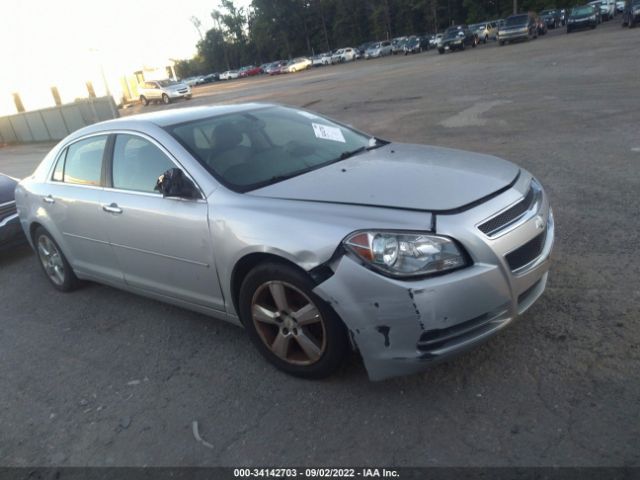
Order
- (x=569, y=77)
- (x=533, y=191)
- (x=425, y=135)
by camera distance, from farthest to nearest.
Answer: (x=569, y=77)
(x=425, y=135)
(x=533, y=191)

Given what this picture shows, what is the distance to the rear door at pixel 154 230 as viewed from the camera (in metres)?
3.53

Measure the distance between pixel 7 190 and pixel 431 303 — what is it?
7.07 m

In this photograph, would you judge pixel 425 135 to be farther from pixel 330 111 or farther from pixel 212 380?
pixel 212 380

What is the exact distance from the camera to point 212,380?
3520mm

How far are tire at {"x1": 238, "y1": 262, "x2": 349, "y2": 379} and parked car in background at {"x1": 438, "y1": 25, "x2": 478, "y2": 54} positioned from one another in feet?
134

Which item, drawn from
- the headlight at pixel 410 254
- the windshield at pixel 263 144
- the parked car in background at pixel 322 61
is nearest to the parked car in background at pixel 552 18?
the parked car in background at pixel 322 61

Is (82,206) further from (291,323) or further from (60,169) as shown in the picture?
(291,323)

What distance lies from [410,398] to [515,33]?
127ft

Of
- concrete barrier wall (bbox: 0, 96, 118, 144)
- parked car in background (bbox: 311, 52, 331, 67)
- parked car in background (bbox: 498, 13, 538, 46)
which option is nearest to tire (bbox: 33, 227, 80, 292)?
concrete barrier wall (bbox: 0, 96, 118, 144)

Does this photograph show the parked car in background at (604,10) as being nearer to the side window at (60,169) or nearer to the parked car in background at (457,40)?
the parked car in background at (457,40)

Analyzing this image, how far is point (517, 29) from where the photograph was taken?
119ft

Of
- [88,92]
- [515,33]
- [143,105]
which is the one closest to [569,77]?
[515,33]

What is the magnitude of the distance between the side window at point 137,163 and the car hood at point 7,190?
161 inches

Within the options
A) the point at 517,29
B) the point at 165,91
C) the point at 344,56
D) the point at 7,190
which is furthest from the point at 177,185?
the point at 344,56
